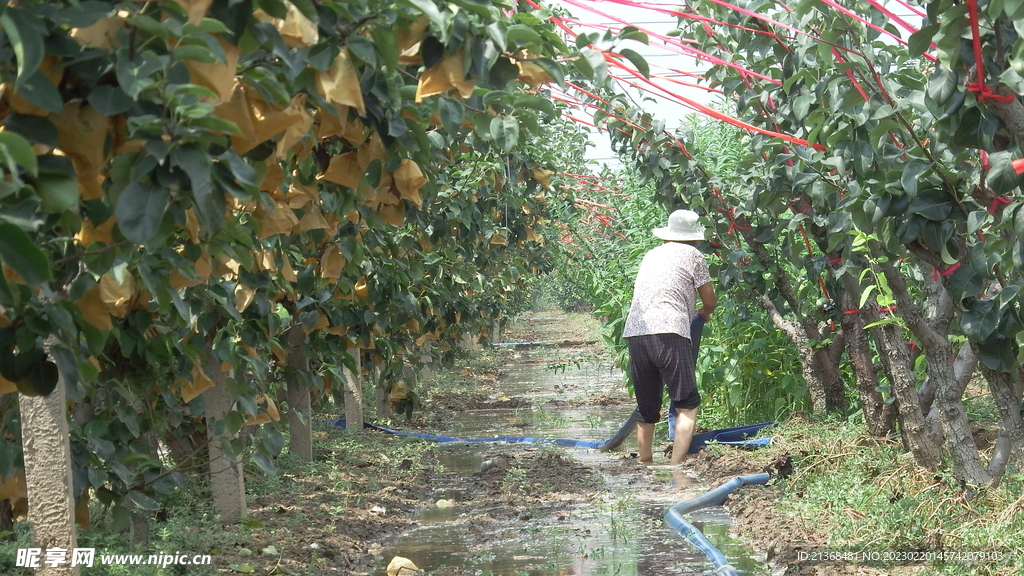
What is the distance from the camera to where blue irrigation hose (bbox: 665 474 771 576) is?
300 cm

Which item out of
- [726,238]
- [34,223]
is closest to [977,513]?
[726,238]

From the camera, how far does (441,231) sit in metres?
5.30

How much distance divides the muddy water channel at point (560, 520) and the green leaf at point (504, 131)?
1.72m

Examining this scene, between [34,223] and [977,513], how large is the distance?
9.06 feet

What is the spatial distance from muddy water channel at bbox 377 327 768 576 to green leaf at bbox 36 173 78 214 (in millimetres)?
2144

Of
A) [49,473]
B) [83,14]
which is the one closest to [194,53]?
[83,14]

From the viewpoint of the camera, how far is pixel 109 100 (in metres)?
1.31

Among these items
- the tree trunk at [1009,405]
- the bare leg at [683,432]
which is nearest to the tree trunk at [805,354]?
the bare leg at [683,432]

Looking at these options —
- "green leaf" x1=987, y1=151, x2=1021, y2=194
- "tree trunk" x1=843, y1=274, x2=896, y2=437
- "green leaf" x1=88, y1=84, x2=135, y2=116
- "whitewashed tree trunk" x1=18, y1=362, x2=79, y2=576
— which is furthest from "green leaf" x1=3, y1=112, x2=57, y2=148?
"tree trunk" x1=843, y1=274, x2=896, y2=437

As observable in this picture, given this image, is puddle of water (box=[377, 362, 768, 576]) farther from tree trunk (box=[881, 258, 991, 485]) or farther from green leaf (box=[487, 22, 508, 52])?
green leaf (box=[487, 22, 508, 52])

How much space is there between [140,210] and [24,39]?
9.8 inches

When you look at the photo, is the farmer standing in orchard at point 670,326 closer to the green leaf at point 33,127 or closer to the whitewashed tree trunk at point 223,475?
the whitewashed tree trunk at point 223,475

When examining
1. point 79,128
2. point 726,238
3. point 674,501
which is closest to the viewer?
point 79,128

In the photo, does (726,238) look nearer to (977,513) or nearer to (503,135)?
(977,513)
